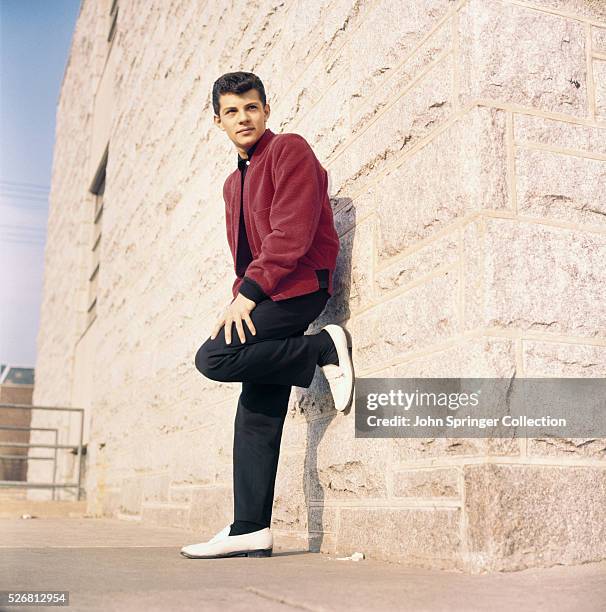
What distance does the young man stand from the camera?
257 centimetres

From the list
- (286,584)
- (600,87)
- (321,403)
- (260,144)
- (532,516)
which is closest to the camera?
(286,584)

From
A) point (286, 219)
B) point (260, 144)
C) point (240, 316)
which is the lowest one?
point (240, 316)

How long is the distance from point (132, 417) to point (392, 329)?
4.02 meters

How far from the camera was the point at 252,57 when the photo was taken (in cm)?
417

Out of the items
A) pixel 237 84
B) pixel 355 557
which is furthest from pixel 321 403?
pixel 237 84

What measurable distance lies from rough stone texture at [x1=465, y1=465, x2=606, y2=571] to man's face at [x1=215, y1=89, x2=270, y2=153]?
1403mm

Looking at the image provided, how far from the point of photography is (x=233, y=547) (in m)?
2.60

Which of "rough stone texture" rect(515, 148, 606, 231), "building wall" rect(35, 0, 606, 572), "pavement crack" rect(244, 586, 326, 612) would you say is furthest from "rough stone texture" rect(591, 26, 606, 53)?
"pavement crack" rect(244, 586, 326, 612)

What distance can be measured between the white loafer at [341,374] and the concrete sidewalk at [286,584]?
0.51 metres

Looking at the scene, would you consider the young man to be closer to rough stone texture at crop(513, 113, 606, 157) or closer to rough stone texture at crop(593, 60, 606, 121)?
rough stone texture at crop(513, 113, 606, 157)

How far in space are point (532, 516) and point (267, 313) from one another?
103 cm

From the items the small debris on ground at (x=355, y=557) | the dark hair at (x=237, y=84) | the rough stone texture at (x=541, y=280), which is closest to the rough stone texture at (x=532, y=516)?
the rough stone texture at (x=541, y=280)

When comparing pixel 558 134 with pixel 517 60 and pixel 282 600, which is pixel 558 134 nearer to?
pixel 517 60

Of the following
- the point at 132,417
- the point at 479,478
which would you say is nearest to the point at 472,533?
the point at 479,478
